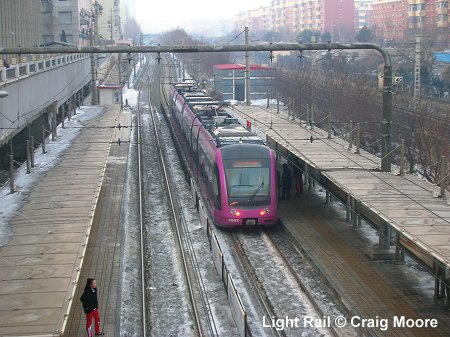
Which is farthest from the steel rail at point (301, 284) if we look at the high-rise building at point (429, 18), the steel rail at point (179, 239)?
the high-rise building at point (429, 18)

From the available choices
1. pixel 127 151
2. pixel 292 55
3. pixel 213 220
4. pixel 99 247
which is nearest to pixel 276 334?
pixel 99 247

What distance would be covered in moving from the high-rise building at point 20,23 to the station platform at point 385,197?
67.6 feet

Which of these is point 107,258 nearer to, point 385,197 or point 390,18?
point 385,197

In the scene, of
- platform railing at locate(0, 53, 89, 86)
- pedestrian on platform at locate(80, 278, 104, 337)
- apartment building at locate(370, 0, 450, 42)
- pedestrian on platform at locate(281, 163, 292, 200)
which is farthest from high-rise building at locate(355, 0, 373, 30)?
pedestrian on platform at locate(80, 278, 104, 337)

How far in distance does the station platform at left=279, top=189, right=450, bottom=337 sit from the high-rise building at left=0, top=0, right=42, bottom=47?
79.7ft

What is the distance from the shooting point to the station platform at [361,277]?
1323cm

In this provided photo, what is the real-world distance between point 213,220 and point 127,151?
14786 mm

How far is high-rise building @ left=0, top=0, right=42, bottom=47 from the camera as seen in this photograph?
132 ft

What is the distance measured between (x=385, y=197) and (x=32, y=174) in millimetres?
10263

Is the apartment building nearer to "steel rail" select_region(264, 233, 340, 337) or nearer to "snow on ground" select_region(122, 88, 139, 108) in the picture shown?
"snow on ground" select_region(122, 88, 139, 108)

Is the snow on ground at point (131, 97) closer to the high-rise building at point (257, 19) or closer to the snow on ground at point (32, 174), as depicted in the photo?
the snow on ground at point (32, 174)

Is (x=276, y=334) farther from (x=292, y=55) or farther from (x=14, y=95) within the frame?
(x=292, y=55)

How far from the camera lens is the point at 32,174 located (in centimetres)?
2083

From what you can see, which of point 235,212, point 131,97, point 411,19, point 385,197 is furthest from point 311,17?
point 385,197
